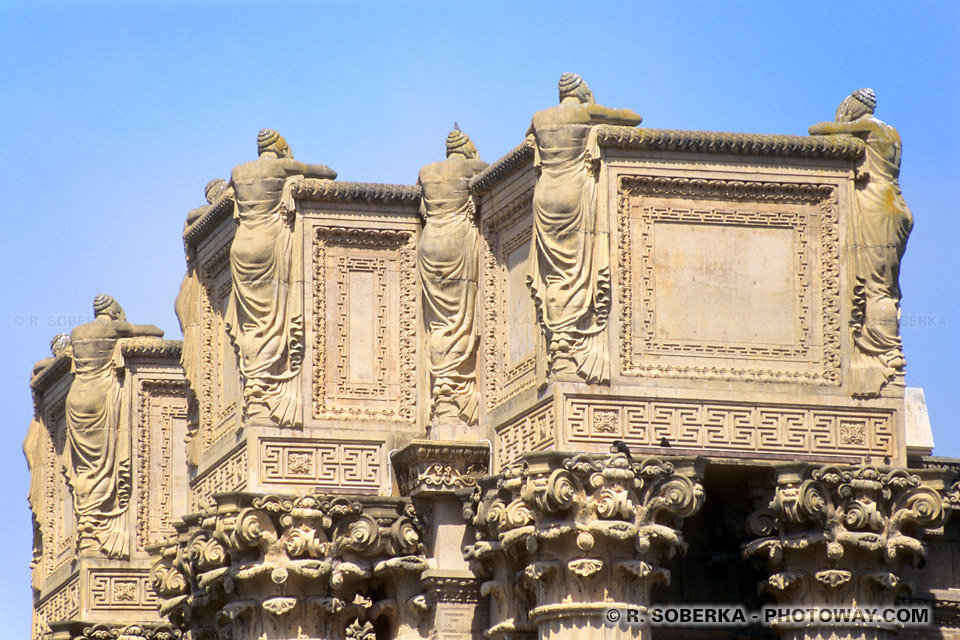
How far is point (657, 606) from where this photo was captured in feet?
119

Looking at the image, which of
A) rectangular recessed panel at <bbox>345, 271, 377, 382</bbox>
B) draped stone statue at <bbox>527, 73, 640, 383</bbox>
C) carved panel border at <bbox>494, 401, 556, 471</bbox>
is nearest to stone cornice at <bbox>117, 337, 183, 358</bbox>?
rectangular recessed panel at <bbox>345, 271, 377, 382</bbox>

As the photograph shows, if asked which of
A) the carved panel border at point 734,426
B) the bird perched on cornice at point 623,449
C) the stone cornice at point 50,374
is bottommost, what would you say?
the bird perched on cornice at point 623,449

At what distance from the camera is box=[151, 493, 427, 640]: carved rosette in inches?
1455

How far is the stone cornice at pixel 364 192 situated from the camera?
38.5m

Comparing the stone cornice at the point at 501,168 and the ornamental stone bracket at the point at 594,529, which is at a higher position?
the stone cornice at the point at 501,168

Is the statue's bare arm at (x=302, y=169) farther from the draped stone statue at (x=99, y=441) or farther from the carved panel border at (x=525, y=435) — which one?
the draped stone statue at (x=99, y=441)

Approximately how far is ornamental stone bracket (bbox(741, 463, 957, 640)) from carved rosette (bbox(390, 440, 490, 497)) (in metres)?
4.04

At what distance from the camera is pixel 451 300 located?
37844 millimetres

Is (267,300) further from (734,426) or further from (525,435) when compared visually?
(734,426)

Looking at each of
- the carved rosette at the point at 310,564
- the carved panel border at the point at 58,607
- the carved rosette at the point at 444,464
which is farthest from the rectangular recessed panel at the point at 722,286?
the carved panel border at the point at 58,607

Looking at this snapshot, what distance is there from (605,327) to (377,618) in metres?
5.82

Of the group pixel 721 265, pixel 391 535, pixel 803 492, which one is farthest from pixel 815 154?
pixel 391 535

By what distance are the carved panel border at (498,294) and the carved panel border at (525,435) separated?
2.33 feet

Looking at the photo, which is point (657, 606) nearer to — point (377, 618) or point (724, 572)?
point (724, 572)
